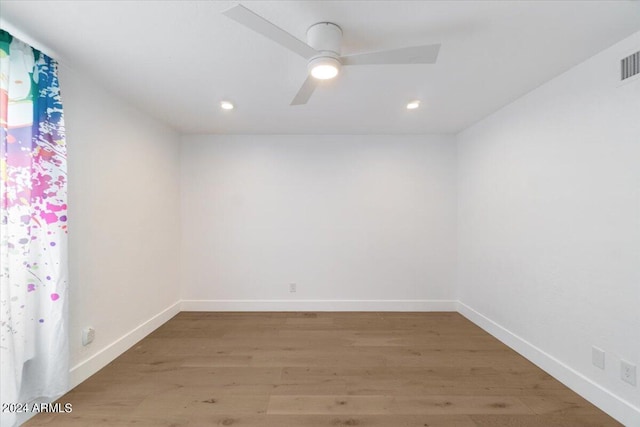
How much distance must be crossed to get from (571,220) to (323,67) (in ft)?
7.05

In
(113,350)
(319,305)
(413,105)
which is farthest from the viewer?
(319,305)

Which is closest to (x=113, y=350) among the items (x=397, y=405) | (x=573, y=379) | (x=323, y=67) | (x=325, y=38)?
(x=397, y=405)

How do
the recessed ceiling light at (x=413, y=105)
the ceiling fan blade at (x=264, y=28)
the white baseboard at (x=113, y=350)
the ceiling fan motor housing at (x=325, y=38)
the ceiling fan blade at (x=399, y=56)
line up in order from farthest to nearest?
1. the recessed ceiling light at (x=413, y=105)
2. the white baseboard at (x=113, y=350)
3. the ceiling fan motor housing at (x=325, y=38)
4. the ceiling fan blade at (x=399, y=56)
5. the ceiling fan blade at (x=264, y=28)

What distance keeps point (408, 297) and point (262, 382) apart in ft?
7.46

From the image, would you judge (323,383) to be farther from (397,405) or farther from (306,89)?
(306,89)

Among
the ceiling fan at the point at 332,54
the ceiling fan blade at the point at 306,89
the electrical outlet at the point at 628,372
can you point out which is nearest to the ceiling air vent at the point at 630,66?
the ceiling fan at the point at 332,54

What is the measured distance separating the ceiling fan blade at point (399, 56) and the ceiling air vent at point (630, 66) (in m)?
1.29

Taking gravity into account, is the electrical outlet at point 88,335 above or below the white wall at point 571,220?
below

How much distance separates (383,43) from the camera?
1773 millimetres

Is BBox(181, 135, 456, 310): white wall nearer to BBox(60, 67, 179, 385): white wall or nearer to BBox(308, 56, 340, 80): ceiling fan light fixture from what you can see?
BBox(60, 67, 179, 385): white wall

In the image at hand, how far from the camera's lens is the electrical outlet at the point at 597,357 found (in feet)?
6.12

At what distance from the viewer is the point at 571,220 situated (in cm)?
210

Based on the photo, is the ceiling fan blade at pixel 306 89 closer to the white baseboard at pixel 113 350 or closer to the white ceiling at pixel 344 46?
the white ceiling at pixel 344 46

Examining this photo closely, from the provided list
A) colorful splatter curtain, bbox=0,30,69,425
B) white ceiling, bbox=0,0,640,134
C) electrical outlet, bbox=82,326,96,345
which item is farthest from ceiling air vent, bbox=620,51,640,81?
electrical outlet, bbox=82,326,96,345
